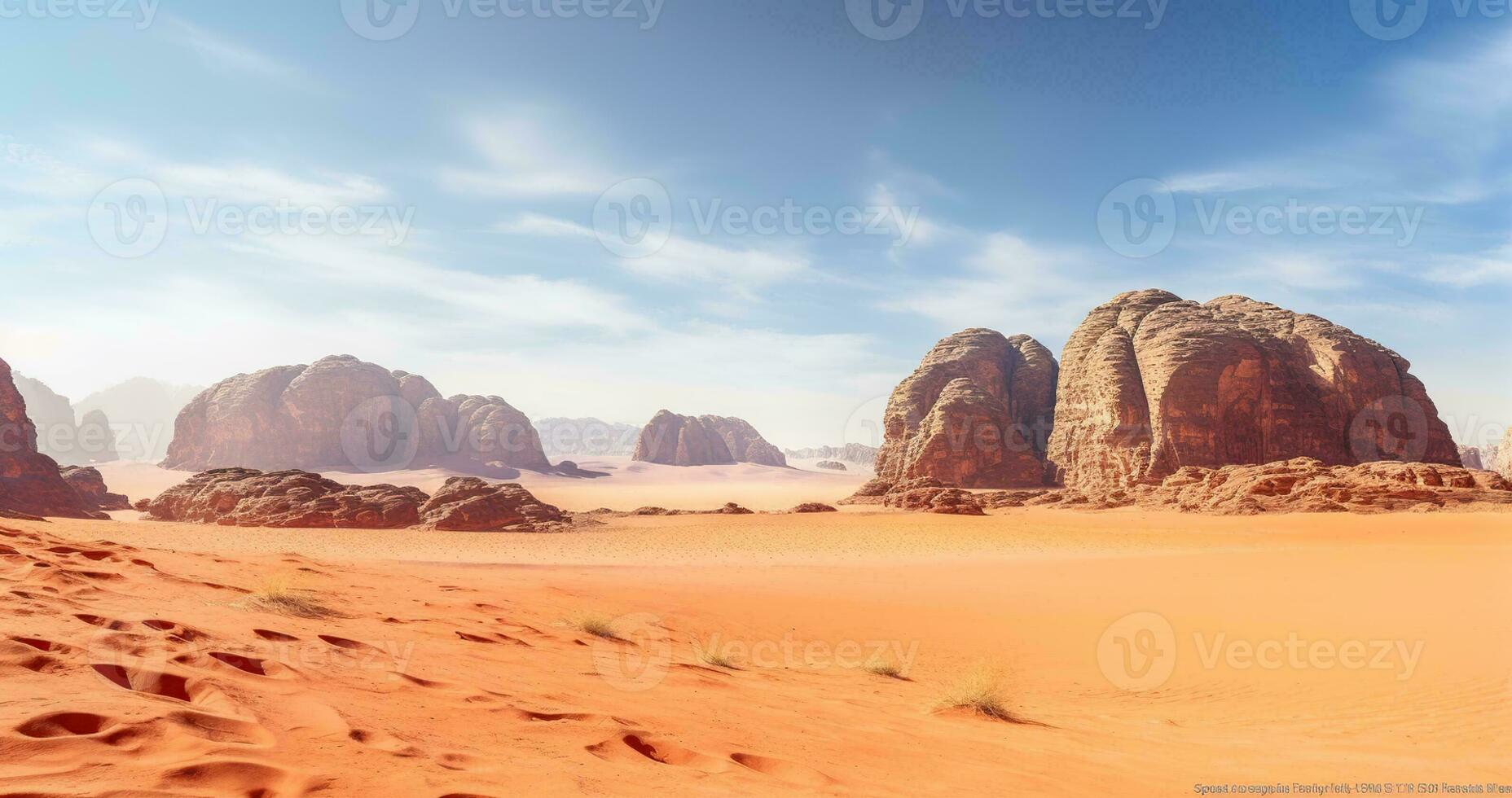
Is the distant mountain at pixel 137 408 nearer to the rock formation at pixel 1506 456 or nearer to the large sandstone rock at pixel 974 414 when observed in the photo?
the large sandstone rock at pixel 974 414

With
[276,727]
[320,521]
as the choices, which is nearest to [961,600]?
[276,727]

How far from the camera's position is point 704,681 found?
6.46 meters

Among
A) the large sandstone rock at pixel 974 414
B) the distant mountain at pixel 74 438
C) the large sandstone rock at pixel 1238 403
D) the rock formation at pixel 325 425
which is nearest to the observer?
the large sandstone rock at pixel 1238 403

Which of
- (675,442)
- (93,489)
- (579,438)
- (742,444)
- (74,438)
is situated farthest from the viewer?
(579,438)

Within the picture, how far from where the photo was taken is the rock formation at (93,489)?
35844 mm

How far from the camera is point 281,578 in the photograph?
27.3 ft

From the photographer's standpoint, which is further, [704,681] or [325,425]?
[325,425]

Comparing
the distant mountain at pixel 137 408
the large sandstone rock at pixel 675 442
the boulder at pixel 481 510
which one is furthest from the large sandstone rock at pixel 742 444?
the distant mountain at pixel 137 408

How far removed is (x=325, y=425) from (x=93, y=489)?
1466 inches

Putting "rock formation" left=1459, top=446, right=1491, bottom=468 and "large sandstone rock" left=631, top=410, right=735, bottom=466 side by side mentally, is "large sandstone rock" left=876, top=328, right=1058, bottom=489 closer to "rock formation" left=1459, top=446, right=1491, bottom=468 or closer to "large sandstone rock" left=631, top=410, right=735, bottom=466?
A: "large sandstone rock" left=631, top=410, right=735, bottom=466

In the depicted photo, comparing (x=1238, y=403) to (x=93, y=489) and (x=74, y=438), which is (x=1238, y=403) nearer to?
(x=93, y=489)

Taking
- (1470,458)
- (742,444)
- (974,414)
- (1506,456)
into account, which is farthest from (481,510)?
(1470,458)

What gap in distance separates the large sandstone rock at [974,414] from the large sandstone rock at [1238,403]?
539 cm

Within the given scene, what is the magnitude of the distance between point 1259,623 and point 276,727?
12.5m
